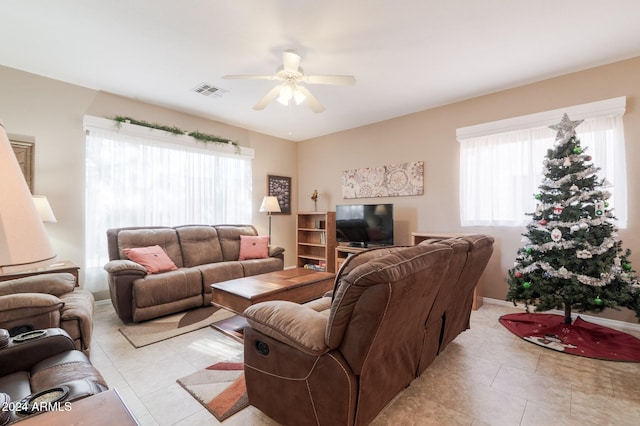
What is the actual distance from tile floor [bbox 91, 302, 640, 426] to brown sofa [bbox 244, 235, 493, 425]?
31cm

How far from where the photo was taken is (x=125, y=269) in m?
2.99

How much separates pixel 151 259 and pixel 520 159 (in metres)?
4.65

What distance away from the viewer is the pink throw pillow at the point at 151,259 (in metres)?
3.37

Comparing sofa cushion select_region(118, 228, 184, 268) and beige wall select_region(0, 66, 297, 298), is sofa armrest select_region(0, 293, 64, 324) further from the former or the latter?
beige wall select_region(0, 66, 297, 298)

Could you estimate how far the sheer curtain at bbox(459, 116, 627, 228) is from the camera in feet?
9.93

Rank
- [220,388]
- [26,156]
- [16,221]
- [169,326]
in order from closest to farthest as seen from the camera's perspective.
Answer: [16,221]
[220,388]
[169,326]
[26,156]

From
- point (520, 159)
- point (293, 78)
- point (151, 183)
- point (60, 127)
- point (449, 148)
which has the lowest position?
point (151, 183)

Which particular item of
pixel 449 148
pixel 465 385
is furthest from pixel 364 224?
pixel 465 385

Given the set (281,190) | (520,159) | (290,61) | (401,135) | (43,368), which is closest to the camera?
(43,368)

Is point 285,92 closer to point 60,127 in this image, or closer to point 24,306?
point 24,306

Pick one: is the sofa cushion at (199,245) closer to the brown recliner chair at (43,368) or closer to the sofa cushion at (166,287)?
the sofa cushion at (166,287)

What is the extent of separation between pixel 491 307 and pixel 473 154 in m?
2.01

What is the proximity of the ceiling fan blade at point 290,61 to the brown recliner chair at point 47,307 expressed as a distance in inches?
99.0

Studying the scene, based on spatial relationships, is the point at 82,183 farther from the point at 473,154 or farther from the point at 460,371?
the point at 473,154
